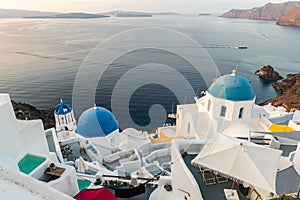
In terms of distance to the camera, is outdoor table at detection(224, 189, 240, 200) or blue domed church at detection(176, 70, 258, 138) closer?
outdoor table at detection(224, 189, 240, 200)

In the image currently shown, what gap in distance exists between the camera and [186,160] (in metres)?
8.89

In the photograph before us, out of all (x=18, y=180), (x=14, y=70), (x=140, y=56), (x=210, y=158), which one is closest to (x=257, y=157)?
(x=210, y=158)

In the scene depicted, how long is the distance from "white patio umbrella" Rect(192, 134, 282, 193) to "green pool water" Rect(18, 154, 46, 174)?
6.09 meters

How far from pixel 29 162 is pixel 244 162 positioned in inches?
317

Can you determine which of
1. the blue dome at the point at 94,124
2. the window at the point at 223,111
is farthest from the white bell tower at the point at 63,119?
the window at the point at 223,111

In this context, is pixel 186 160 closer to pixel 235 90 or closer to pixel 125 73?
pixel 235 90

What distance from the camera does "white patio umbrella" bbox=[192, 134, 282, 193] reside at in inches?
269

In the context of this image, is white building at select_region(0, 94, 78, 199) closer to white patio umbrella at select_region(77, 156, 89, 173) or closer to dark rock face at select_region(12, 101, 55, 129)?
white patio umbrella at select_region(77, 156, 89, 173)

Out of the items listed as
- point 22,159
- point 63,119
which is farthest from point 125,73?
point 22,159

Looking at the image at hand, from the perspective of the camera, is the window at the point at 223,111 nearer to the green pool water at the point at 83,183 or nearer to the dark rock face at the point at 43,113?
the green pool water at the point at 83,183

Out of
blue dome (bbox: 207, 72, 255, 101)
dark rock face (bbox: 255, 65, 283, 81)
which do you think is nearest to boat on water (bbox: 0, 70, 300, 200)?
blue dome (bbox: 207, 72, 255, 101)

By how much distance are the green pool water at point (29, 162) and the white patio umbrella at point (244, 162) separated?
6.09 metres

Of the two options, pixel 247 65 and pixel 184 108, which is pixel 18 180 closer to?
pixel 184 108

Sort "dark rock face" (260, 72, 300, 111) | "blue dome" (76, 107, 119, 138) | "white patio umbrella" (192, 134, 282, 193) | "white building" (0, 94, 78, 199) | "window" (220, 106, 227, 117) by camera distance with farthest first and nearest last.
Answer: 1. "dark rock face" (260, 72, 300, 111)
2. "blue dome" (76, 107, 119, 138)
3. "window" (220, 106, 227, 117)
4. "white building" (0, 94, 78, 199)
5. "white patio umbrella" (192, 134, 282, 193)
